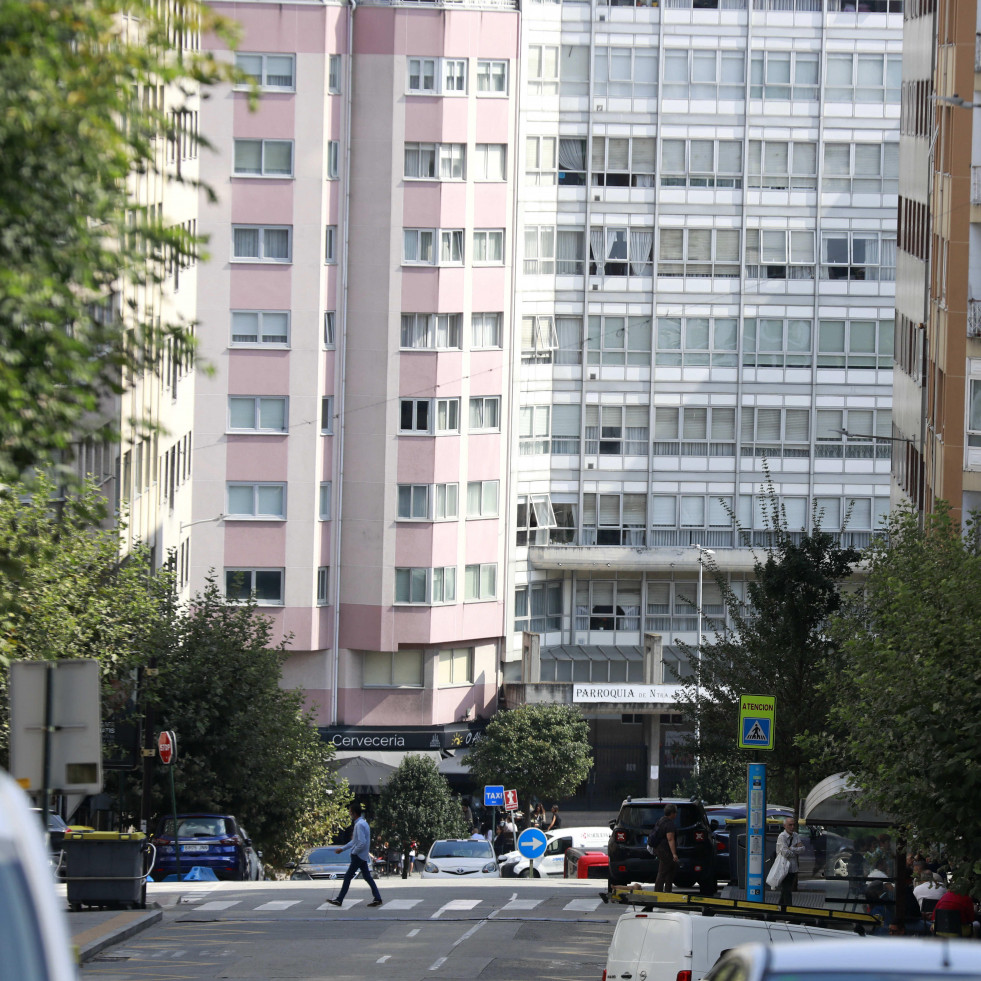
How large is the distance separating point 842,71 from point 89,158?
2477 inches

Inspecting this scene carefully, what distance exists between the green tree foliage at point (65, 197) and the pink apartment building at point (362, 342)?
160 ft

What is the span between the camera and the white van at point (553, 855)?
42781mm

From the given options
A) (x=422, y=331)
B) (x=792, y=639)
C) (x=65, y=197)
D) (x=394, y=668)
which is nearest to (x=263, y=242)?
(x=422, y=331)

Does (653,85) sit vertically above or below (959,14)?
above

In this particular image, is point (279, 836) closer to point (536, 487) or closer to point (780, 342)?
point (536, 487)

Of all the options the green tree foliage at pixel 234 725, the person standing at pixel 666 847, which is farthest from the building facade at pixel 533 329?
the person standing at pixel 666 847

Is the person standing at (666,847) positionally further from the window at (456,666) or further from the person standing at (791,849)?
the window at (456,666)

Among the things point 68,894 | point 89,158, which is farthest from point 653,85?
point 89,158

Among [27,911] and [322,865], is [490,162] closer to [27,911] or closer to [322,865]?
[322,865]

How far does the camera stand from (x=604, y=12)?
225 feet

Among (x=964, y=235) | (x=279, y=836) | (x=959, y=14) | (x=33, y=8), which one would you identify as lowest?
(x=279, y=836)

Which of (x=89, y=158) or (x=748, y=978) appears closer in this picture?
(x=748, y=978)

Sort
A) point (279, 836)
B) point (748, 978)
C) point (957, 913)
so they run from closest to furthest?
point (748, 978), point (957, 913), point (279, 836)

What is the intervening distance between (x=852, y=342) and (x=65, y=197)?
61892mm
